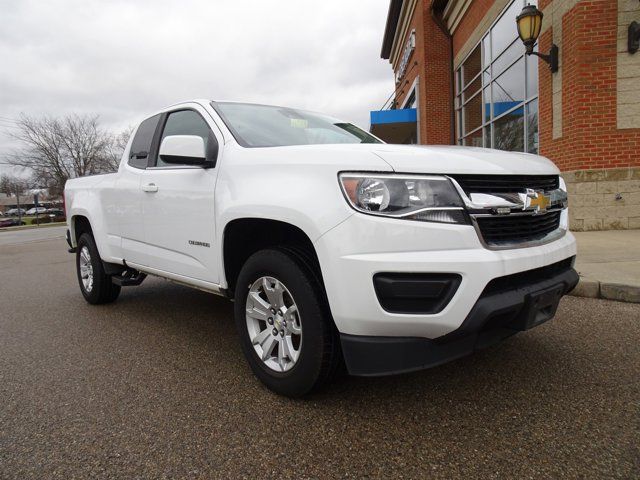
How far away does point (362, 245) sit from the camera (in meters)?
1.96

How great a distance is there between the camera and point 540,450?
6.23 feet

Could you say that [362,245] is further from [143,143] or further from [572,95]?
[572,95]

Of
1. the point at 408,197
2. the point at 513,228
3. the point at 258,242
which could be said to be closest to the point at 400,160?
the point at 408,197

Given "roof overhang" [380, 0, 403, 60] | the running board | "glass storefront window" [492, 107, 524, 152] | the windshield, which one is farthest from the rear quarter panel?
"roof overhang" [380, 0, 403, 60]

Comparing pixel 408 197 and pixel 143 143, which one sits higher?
pixel 143 143

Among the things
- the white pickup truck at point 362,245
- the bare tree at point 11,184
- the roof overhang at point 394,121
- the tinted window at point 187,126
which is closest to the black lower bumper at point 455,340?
the white pickup truck at point 362,245

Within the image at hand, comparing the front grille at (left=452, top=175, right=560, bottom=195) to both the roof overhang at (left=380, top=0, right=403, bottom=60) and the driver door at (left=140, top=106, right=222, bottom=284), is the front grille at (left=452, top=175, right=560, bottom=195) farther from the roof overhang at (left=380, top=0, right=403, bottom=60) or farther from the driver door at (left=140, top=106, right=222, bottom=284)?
the roof overhang at (left=380, top=0, right=403, bottom=60)

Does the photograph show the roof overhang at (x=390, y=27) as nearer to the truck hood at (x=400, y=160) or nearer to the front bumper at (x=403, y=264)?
the truck hood at (x=400, y=160)

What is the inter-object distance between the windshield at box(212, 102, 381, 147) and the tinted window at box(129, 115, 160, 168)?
940 mm

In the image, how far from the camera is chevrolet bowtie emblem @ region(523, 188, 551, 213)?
89.4 inches

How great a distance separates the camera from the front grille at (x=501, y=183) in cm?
209

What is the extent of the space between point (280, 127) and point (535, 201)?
5.57ft

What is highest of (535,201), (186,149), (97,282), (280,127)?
(280,127)

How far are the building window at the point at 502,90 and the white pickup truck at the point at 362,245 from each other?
7.79 m
